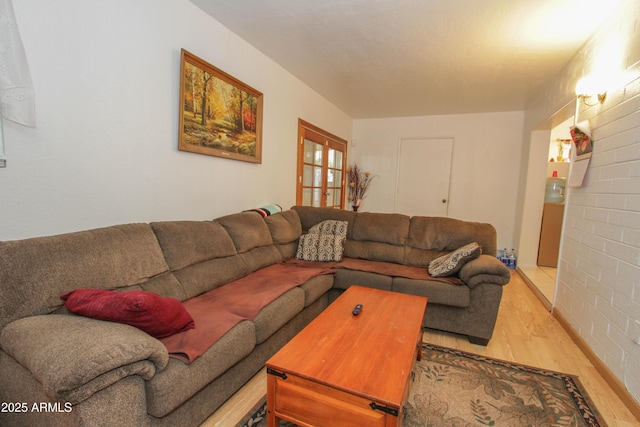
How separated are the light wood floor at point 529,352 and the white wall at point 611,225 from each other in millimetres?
126

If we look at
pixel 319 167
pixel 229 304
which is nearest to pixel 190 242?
pixel 229 304

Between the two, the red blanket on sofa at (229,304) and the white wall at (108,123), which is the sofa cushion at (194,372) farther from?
the white wall at (108,123)

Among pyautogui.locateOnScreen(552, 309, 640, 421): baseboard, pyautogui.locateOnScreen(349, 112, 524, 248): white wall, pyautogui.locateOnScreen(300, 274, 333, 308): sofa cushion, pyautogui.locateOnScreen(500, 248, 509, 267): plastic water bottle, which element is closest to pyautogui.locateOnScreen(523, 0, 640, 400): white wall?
pyautogui.locateOnScreen(552, 309, 640, 421): baseboard

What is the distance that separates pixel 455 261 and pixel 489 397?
1.01 metres

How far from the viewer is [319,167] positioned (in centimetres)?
475

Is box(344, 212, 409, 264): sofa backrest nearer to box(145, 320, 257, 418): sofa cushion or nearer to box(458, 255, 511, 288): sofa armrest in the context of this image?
box(458, 255, 511, 288): sofa armrest

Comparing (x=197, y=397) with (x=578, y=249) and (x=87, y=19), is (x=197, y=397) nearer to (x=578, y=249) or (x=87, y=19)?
(x=87, y=19)

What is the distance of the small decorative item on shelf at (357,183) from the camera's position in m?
A: 5.88

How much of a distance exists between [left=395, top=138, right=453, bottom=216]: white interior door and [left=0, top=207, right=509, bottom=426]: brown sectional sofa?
8.94 ft

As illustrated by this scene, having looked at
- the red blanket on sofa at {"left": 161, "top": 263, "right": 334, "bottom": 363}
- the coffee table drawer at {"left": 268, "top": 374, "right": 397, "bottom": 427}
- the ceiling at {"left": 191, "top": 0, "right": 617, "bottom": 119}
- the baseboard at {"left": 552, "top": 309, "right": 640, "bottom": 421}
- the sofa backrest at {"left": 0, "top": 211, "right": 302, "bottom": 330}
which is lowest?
the baseboard at {"left": 552, "top": 309, "right": 640, "bottom": 421}

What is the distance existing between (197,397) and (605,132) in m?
3.06

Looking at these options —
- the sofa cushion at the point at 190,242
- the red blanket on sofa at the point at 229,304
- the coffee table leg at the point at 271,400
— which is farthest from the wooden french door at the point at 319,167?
the coffee table leg at the point at 271,400

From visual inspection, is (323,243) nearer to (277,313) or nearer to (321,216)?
(321,216)

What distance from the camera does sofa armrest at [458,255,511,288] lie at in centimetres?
227
